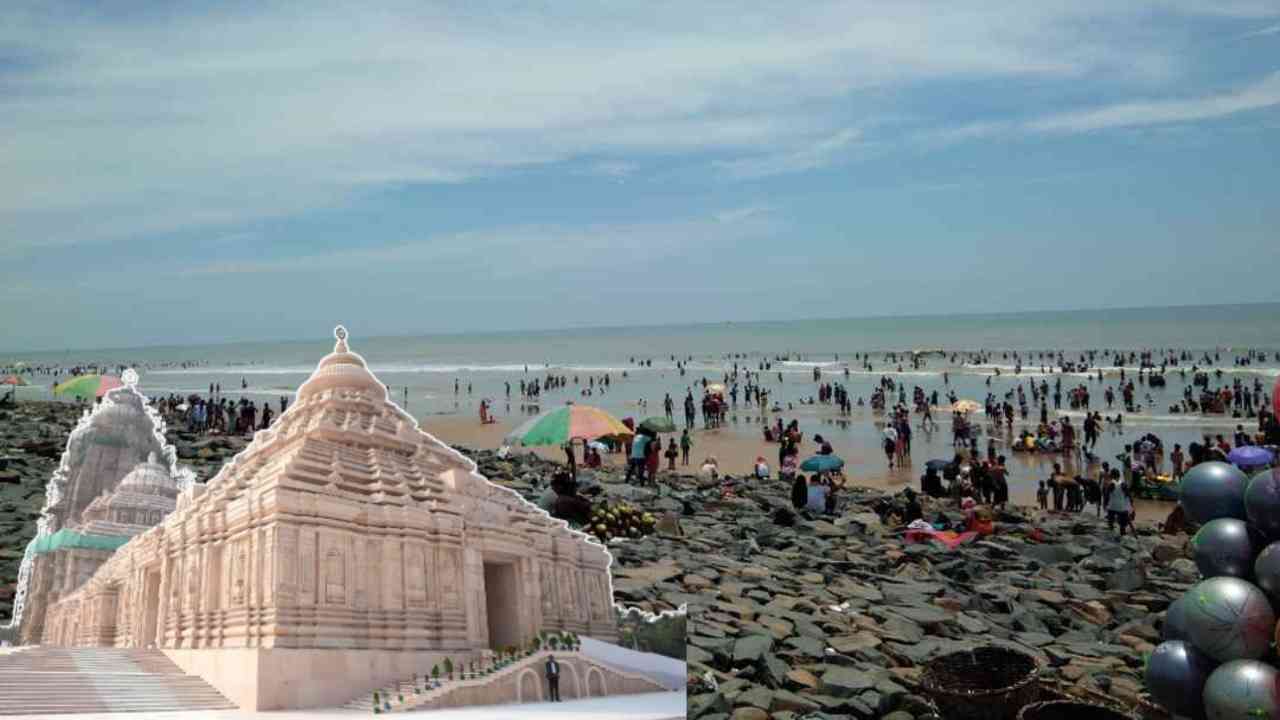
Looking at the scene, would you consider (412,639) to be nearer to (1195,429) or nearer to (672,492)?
(672,492)

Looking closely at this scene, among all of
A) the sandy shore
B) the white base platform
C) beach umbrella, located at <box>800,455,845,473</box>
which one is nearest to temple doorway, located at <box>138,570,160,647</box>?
the white base platform

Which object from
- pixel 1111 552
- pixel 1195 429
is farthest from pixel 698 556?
pixel 1195 429

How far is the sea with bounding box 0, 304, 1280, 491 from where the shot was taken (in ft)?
171

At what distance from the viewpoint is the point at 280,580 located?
36.4 feet

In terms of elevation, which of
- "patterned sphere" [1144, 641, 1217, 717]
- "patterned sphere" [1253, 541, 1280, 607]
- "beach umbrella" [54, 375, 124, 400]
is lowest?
"patterned sphere" [1144, 641, 1217, 717]

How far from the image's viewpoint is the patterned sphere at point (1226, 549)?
8.73 m

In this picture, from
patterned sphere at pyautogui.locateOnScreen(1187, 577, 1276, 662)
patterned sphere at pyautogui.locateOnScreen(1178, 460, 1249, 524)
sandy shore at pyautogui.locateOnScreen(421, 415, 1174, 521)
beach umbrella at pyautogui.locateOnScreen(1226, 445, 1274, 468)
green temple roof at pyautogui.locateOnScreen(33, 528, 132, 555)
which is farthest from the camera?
sandy shore at pyautogui.locateOnScreen(421, 415, 1174, 521)

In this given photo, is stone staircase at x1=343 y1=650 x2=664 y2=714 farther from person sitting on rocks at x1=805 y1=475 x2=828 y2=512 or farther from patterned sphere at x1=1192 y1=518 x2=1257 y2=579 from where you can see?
person sitting on rocks at x1=805 y1=475 x2=828 y2=512

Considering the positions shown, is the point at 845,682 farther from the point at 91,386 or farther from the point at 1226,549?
the point at 91,386

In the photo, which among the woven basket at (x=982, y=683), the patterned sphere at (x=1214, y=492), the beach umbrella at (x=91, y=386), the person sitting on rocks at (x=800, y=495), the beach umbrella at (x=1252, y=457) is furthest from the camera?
the person sitting on rocks at (x=800, y=495)

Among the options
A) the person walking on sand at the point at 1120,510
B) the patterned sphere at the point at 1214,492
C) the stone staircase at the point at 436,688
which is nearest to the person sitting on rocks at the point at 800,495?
the person walking on sand at the point at 1120,510

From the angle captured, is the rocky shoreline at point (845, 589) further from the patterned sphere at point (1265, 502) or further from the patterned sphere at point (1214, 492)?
the patterned sphere at point (1265, 502)

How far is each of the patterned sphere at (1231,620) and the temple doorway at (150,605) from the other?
1167 cm

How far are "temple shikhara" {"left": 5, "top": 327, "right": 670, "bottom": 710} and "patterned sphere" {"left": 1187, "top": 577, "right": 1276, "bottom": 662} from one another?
18.9ft
